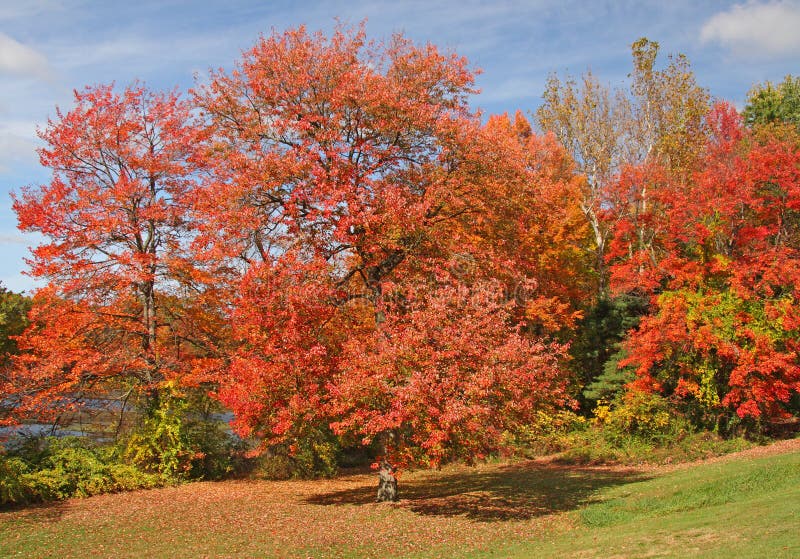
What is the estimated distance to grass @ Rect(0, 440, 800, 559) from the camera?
11148 millimetres

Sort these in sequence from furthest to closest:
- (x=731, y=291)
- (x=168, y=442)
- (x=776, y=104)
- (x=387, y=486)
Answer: (x=776, y=104)
(x=731, y=291)
(x=168, y=442)
(x=387, y=486)

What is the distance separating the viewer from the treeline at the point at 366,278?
14.8m

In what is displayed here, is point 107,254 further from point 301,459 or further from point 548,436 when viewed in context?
point 548,436

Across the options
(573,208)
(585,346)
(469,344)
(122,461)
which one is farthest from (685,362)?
(122,461)

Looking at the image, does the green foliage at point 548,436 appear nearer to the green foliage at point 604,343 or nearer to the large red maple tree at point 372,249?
the green foliage at point 604,343

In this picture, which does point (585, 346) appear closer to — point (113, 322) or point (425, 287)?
point (425, 287)

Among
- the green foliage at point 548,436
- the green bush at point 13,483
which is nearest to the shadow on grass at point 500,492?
the green foliage at point 548,436

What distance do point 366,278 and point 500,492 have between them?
24.7ft

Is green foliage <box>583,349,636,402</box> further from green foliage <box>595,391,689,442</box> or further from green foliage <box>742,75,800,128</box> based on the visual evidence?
green foliage <box>742,75,800,128</box>

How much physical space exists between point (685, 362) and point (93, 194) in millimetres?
21869

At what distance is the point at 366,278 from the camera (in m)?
18.3

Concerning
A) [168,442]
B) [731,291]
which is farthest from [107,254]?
[731,291]

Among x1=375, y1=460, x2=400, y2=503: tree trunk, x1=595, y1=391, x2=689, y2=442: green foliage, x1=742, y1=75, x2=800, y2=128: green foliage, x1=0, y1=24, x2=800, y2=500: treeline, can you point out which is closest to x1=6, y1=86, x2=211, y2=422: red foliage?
x1=0, y1=24, x2=800, y2=500: treeline

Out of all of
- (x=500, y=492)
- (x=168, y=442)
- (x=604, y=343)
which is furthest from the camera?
(x=604, y=343)
